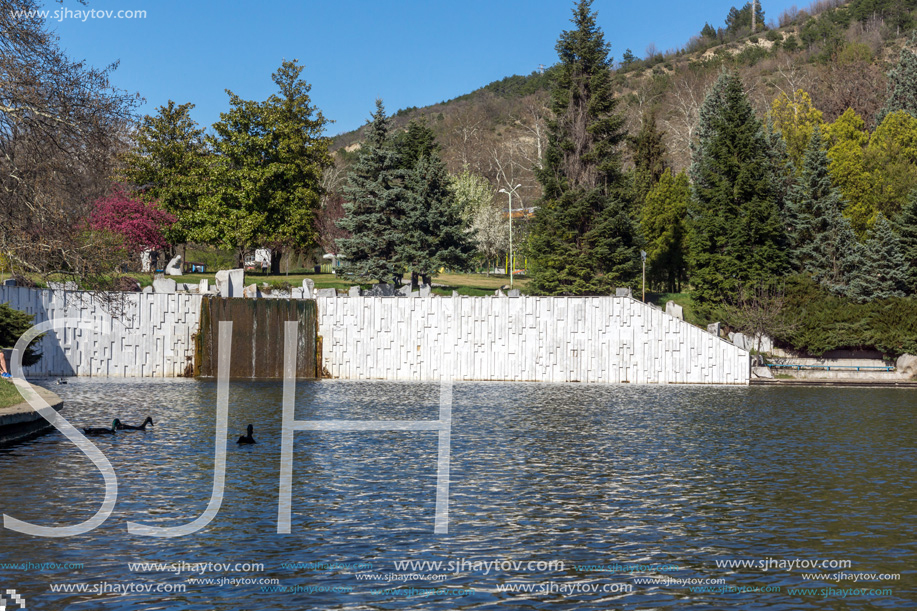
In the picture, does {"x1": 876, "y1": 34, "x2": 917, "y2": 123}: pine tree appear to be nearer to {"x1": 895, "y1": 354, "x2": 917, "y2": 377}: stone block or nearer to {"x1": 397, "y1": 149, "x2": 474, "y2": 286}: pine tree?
{"x1": 895, "y1": 354, "x2": 917, "y2": 377}: stone block

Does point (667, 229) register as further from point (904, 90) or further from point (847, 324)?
point (904, 90)

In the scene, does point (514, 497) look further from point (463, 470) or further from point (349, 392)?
point (349, 392)

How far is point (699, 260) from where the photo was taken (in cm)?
5512

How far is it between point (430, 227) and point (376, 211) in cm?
378

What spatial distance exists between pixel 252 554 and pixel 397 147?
54212 mm

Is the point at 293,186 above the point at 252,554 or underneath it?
above

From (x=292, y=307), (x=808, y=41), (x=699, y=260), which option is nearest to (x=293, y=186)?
(x=292, y=307)

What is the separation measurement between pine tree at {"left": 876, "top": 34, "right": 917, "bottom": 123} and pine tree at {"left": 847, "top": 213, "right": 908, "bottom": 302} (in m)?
23.5

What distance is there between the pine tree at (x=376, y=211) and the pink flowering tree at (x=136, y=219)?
1583cm

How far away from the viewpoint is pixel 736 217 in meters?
54.9

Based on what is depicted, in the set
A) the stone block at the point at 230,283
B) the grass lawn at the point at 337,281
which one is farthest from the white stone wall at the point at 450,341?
the grass lawn at the point at 337,281

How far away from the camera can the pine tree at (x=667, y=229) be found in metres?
68.1

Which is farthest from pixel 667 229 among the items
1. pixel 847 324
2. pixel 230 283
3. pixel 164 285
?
pixel 164 285

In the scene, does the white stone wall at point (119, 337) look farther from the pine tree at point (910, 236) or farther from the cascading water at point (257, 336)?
the pine tree at point (910, 236)
